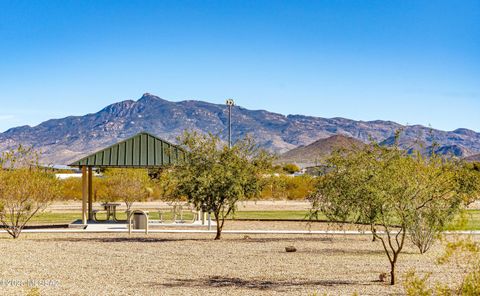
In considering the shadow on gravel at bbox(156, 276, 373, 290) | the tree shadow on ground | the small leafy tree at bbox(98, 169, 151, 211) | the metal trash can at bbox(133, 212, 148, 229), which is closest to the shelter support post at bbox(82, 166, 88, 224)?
the metal trash can at bbox(133, 212, 148, 229)

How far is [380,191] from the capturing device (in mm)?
12586

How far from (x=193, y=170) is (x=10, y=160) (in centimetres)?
665

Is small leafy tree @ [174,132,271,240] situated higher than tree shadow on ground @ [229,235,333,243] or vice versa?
small leafy tree @ [174,132,271,240]

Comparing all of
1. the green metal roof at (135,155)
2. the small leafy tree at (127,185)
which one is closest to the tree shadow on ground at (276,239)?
the green metal roof at (135,155)

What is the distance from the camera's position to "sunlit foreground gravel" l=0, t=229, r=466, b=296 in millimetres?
12609

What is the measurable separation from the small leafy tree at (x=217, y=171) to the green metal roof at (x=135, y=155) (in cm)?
593

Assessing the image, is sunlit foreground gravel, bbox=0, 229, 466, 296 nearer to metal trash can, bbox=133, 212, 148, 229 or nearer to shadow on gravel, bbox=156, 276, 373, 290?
shadow on gravel, bbox=156, 276, 373, 290

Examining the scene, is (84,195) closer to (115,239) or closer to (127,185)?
(115,239)

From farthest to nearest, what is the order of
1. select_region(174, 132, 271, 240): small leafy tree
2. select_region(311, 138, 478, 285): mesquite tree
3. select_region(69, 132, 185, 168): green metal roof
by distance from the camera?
select_region(69, 132, 185, 168): green metal roof → select_region(174, 132, 271, 240): small leafy tree → select_region(311, 138, 478, 285): mesquite tree

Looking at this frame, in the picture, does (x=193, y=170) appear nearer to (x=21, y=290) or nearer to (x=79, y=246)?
(x=79, y=246)

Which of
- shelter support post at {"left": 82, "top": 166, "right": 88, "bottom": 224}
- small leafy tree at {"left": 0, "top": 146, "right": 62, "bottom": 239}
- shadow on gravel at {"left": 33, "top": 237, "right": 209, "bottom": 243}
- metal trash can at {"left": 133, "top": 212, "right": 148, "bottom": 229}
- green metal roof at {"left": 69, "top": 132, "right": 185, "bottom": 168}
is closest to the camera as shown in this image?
shadow on gravel at {"left": 33, "top": 237, "right": 209, "bottom": 243}

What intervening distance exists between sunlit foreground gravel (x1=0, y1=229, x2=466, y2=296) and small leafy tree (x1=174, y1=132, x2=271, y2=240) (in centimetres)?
150

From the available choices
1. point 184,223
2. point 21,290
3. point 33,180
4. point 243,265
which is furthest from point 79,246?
point 184,223

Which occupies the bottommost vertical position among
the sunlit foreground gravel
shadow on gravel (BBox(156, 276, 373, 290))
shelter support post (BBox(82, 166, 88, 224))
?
shadow on gravel (BBox(156, 276, 373, 290))
